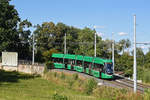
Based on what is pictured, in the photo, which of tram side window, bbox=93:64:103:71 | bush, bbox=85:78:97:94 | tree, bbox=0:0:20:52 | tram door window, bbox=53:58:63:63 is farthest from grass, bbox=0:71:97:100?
tree, bbox=0:0:20:52

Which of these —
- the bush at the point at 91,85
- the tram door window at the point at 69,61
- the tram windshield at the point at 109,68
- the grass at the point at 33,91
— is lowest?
the grass at the point at 33,91

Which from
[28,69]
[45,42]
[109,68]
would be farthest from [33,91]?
[45,42]

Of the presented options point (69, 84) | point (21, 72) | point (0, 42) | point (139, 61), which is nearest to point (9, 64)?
point (21, 72)

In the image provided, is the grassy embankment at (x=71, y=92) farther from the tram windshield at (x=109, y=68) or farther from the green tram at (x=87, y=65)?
the tram windshield at (x=109, y=68)

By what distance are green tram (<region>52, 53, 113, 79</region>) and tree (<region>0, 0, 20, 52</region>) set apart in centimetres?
1081

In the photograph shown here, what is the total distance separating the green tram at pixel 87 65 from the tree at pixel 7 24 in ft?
35.5

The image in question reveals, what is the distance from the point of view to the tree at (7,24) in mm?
54719

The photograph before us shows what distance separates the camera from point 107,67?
1468 inches

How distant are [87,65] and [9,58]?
1001 inches

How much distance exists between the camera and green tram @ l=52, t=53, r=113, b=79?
3758 centimetres

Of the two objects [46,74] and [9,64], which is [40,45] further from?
[46,74]

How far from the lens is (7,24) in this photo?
57.8 meters

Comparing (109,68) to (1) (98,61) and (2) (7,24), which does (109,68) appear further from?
(2) (7,24)

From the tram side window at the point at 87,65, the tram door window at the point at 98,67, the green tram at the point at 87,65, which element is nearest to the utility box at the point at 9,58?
the green tram at the point at 87,65
